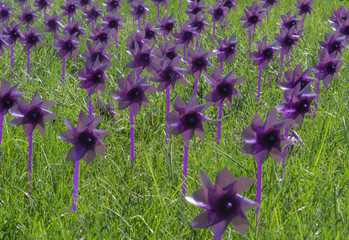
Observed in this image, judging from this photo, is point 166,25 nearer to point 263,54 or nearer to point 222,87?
point 263,54

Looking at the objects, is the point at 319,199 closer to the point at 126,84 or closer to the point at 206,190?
the point at 206,190

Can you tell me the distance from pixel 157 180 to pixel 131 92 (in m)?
0.65

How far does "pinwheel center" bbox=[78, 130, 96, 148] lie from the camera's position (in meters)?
2.63

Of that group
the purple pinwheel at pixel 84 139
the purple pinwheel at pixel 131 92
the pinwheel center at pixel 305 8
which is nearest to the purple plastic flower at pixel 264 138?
the purple pinwheel at pixel 84 139

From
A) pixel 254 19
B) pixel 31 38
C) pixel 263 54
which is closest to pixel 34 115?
pixel 263 54

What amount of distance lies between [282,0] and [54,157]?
298 inches

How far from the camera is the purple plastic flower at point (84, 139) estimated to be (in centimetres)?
260

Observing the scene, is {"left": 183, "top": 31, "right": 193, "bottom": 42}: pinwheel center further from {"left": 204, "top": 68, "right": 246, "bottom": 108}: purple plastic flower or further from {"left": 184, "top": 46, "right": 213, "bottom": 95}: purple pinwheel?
{"left": 204, "top": 68, "right": 246, "bottom": 108}: purple plastic flower

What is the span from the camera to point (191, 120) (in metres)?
2.74

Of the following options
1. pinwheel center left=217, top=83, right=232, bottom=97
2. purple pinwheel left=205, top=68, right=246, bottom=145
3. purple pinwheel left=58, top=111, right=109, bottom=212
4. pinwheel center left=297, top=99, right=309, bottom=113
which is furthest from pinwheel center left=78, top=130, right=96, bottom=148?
pinwheel center left=297, top=99, right=309, bottom=113

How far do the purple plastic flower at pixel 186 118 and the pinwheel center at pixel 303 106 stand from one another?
2.13ft

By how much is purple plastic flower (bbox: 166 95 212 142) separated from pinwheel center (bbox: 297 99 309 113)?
65cm

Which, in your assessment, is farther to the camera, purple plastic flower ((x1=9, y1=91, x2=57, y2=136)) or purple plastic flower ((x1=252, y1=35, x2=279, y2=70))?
purple plastic flower ((x1=252, y1=35, x2=279, y2=70))

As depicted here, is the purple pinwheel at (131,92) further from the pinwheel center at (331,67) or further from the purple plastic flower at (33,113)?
the pinwheel center at (331,67)
